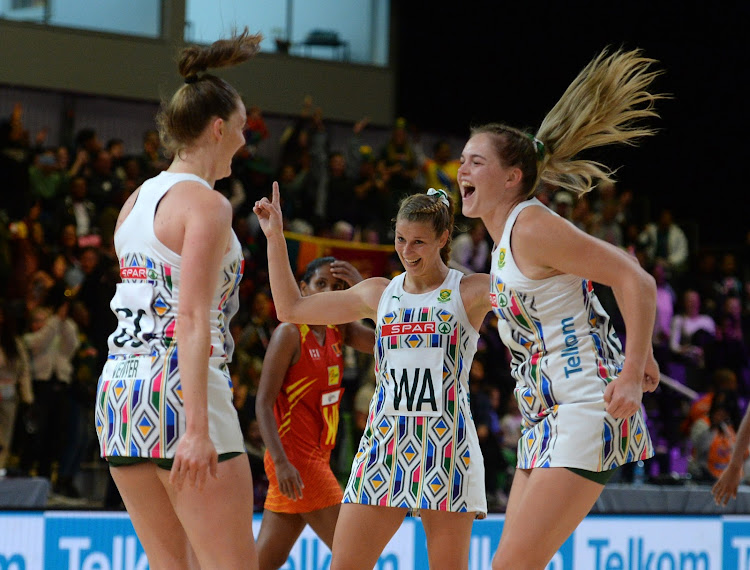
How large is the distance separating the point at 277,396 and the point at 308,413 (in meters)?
0.18

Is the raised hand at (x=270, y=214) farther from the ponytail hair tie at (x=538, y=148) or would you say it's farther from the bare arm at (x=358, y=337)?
the bare arm at (x=358, y=337)

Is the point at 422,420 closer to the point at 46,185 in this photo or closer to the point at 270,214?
the point at 270,214

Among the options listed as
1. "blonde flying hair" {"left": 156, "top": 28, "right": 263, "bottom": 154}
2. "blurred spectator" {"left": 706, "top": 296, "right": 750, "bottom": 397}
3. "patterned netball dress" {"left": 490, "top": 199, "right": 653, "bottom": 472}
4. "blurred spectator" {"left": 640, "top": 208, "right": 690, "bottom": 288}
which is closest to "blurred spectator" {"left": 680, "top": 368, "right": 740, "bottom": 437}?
"blurred spectator" {"left": 706, "top": 296, "right": 750, "bottom": 397}

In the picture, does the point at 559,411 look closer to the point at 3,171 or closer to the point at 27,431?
the point at 27,431

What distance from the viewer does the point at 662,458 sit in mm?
10930

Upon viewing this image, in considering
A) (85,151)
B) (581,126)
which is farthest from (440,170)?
(581,126)

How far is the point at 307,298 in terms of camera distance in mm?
4168

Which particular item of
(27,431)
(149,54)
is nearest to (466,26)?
(149,54)

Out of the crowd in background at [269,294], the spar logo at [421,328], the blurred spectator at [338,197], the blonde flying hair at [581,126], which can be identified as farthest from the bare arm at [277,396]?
the blurred spectator at [338,197]

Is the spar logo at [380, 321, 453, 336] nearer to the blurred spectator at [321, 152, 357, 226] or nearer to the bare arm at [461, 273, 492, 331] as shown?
the bare arm at [461, 273, 492, 331]

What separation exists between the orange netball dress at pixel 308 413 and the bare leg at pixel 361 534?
2.88ft

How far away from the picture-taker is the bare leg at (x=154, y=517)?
2980mm

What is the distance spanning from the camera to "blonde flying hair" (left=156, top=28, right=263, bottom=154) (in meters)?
3.05

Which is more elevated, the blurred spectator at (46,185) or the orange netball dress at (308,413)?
the blurred spectator at (46,185)
